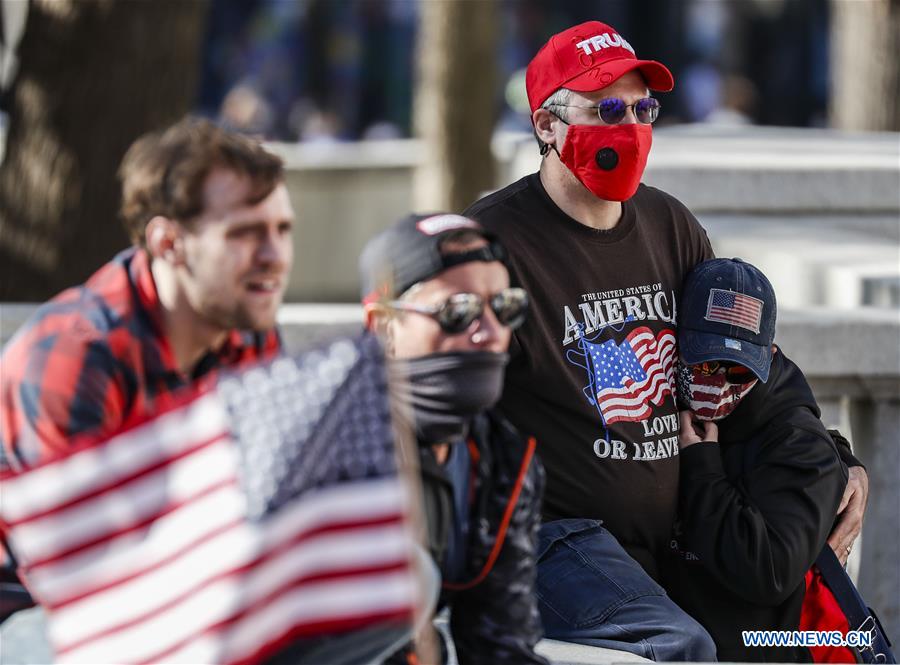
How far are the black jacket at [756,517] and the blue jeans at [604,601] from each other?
0.68 feet

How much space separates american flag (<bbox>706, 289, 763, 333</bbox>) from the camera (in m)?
3.89

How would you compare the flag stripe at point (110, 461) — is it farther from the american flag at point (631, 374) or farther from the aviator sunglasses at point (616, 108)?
the aviator sunglasses at point (616, 108)

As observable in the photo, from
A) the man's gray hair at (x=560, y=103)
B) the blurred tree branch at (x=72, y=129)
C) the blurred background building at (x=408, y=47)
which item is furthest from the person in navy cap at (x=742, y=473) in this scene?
the blurred background building at (x=408, y=47)

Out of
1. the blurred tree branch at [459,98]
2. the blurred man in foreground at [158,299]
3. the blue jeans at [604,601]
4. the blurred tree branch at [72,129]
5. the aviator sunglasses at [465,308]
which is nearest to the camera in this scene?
the blurred man in foreground at [158,299]

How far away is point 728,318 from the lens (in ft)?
12.7

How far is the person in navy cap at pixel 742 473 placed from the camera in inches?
149

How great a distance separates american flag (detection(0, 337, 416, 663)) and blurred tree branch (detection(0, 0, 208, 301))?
4746mm

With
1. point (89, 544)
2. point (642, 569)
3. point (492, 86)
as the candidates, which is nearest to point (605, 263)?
point (642, 569)

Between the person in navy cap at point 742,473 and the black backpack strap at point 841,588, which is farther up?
the person in navy cap at point 742,473

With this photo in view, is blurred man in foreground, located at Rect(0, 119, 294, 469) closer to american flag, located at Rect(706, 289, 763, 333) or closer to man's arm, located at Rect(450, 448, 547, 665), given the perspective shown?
man's arm, located at Rect(450, 448, 547, 665)

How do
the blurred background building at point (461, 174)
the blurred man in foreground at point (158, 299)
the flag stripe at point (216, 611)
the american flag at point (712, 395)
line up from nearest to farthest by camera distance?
the flag stripe at point (216, 611) < the blurred man in foreground at point (158, 299) < the american flag at point (712, 395) < the blurred background building at point (461, 174)

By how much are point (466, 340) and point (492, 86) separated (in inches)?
374

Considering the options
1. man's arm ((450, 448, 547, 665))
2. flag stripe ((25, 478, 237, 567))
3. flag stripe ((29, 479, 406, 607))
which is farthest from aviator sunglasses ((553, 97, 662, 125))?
flag stripe ((25, 478, 237, 567))

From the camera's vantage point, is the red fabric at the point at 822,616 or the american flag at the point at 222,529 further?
the red fabric at the point at 822,616
